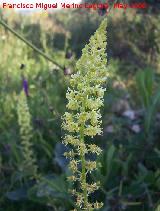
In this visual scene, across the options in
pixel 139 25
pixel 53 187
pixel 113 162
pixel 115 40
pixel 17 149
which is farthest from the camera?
pixel 115 40

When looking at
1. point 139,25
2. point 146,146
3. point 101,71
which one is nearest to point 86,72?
point 101,71

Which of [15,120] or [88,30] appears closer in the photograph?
[15,120]

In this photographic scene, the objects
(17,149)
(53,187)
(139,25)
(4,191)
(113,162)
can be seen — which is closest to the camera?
(53,187)

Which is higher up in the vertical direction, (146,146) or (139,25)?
(139,25)

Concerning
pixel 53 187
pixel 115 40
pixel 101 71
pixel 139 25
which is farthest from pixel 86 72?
pixel 115 40

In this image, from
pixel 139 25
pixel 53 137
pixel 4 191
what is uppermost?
pixel 139 25

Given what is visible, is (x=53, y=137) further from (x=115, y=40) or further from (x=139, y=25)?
(x=115, y=40)

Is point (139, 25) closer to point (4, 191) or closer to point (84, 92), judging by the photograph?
point (4, 191)

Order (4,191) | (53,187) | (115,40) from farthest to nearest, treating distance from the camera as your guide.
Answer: (115,40) → (4,191) → (53,187)

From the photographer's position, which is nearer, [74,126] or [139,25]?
[74,126]
